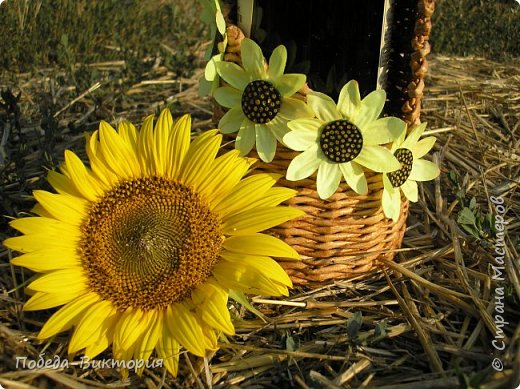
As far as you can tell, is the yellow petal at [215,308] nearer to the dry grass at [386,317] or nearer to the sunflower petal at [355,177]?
the dry grass at [386,317]

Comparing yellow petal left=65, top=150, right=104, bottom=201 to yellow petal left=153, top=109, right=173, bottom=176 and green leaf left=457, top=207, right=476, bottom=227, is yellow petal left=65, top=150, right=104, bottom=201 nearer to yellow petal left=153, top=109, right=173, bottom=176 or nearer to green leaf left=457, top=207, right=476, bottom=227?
yellow petal left=153, top=109, right=173, bottom=176

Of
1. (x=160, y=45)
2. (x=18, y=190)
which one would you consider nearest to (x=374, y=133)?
(x=18, y=190)

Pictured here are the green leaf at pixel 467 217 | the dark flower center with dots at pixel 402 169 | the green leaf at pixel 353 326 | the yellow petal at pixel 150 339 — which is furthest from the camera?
the green leaf at pixel 467 217

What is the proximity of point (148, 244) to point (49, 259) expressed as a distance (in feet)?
0.66

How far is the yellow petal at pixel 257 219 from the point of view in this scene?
122 cm

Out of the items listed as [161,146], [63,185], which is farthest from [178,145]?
[63,185]

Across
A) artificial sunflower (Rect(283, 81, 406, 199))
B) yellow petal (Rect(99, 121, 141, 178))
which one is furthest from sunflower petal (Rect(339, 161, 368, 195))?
yellow petal (Rect(99, 121, 141, 178))

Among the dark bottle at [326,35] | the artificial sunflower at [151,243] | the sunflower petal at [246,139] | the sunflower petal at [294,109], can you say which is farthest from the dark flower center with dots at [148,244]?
the dark bottle at [326,35]

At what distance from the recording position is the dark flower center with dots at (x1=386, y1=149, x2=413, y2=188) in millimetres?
1312

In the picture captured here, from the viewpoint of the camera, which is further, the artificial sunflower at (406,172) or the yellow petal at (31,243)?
the artificial sunflower at (406,172)

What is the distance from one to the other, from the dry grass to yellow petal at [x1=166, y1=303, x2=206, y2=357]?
0.20 ft

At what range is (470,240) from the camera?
60.6 inches

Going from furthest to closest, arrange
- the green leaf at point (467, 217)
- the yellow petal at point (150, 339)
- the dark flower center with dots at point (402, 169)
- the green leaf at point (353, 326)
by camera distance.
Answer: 1. the green leaf at point (467, 217)
2. the dark flower center with dots at point (402, 169)
3. the green leaf at point (353, 326)
4. the yellow petal at point (150, 339)

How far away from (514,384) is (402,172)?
49cm
